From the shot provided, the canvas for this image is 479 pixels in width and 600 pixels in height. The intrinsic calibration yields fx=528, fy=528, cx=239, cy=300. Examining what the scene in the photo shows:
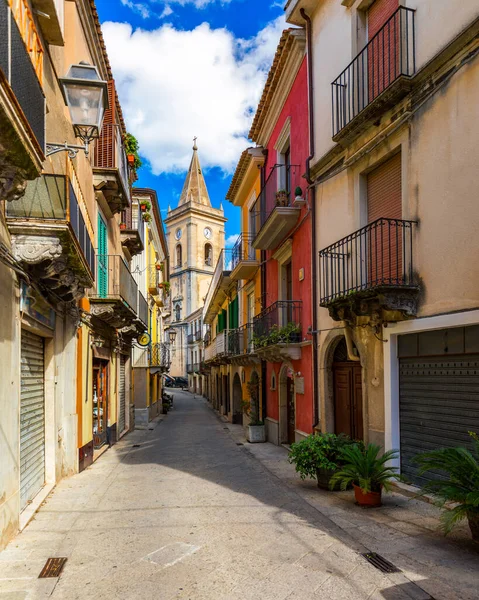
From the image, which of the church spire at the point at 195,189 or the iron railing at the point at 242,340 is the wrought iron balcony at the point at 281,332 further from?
the church spire at the point at 195,189

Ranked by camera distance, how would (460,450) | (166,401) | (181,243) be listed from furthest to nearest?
1. (181,243)
2. (166,401)
3. (460,450)

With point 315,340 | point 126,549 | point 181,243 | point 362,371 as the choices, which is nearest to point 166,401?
point 315,340

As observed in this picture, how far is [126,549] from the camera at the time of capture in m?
5.71

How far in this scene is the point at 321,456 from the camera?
7980 millimetres

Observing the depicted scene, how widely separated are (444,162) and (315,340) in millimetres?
5107

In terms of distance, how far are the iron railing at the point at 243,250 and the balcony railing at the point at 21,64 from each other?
12.6 meters

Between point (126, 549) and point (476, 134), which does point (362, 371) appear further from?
point (126, 549)

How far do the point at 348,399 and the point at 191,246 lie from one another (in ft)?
167

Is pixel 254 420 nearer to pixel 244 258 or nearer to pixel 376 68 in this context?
pixel 244 258

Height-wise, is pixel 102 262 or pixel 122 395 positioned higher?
pixel 102 262

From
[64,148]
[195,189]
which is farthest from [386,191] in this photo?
[195,189]

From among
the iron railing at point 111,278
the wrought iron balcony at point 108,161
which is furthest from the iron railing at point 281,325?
the wrought iron balcony at point 108,161

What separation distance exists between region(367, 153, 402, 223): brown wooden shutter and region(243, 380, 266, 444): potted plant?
26.6 feet

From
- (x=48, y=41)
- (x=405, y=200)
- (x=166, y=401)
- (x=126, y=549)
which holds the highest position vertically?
(x=48, y=41)
